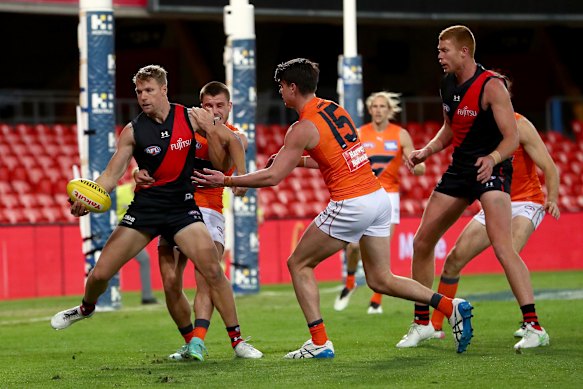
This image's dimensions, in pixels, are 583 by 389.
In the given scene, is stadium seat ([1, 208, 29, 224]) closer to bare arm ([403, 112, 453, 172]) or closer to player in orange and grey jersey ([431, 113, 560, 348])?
player in orange and grey jersey ([431, 113, 560, 348])

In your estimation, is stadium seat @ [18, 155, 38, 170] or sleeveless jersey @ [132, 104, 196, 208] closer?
sleeveless jersey @ [132, 104, 196, 208]

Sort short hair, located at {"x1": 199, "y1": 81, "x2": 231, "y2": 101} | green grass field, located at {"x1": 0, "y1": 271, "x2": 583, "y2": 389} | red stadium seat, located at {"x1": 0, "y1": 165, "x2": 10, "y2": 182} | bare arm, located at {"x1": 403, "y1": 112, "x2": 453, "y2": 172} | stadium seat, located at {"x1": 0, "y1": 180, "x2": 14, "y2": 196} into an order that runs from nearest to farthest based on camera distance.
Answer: green grass field, located at {"x1": 0, "y1": 271, "x2": 583, "y2": 389} → short hair, located at {"x1": 199, "y1": 81, "x2": 231, "y2": 101} → bare arm, located at {"x1": 403, "y1": 112, "x2": 453, "y2": 172} → stadium seat, located at {"x1": 0, "y1": 180, "x2": 14, "y2": 196} → red stadium seat, located at {"x1": 0, "y1": 165, "x2": 10, "y2": 182}

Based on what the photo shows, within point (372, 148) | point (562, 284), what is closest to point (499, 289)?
point (562, 284)

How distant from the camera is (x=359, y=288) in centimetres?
2017

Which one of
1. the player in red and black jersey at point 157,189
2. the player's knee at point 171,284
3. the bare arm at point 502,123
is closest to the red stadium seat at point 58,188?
the player's knee at point 171,284

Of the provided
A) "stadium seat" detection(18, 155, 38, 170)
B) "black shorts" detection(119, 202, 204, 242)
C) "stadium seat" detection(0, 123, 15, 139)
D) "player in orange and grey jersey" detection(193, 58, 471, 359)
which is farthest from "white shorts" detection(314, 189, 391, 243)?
"stadium seat" detection(0, 123, 15, 139)

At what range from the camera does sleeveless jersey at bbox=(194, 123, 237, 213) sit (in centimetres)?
1065

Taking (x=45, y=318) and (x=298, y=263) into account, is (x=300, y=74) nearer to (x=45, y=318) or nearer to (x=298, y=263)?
(x=298, y=263)

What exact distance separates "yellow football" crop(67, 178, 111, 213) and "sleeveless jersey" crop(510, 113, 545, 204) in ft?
13.4

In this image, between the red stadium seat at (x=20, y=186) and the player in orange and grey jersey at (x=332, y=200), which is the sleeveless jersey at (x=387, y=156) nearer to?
the player in orange and grey jersey at (x=332, y=200)

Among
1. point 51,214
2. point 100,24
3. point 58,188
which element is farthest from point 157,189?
point 58,188

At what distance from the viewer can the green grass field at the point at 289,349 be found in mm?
8883

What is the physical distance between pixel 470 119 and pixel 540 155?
1.27 metres

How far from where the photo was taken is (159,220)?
993cm
